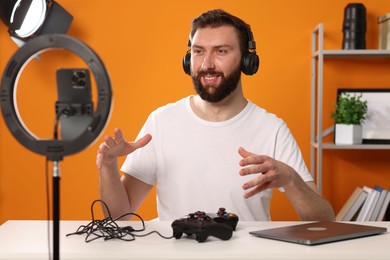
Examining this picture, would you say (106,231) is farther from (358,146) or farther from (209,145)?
(358,146)

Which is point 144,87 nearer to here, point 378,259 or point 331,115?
point 331,115

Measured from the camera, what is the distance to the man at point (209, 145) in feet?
6.68

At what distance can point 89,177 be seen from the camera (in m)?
3.21

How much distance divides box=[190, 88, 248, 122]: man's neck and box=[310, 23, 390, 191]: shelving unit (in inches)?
33.8

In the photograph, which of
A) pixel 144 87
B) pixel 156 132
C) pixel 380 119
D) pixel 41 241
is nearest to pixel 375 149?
pixel 380 119

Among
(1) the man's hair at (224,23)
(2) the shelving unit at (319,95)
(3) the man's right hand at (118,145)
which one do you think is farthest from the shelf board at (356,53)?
(3) the man's right hand at (118,145)

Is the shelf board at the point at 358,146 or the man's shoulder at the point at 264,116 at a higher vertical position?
the man's shoulder at the point at 264,116

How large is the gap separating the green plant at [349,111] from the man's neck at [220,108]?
0.91 metres

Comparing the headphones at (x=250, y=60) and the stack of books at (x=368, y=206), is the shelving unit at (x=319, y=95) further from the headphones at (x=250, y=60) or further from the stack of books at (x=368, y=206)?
the headphones at (x=250, y=60)

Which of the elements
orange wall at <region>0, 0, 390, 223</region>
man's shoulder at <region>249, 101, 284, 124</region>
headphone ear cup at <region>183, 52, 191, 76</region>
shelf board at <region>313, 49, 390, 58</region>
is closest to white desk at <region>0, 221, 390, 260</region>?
man's shoulder at <region>249, 101, 284, 124</region>

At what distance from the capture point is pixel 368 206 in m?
2.90

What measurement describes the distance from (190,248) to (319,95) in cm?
188

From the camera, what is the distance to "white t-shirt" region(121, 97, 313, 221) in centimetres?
204

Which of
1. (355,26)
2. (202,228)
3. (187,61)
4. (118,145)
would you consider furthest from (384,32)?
(202,228)
